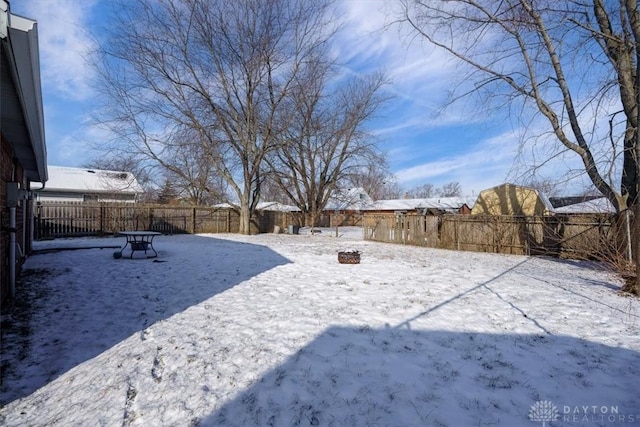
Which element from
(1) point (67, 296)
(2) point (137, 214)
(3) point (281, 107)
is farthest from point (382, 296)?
(3) point (281, 107)

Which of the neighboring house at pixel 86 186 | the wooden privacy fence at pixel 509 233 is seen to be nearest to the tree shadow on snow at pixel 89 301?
the wooden privacy fence at pixel 509 233

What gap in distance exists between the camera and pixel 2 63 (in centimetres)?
233

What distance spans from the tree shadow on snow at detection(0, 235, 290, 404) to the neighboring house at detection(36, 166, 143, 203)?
64.0 ft

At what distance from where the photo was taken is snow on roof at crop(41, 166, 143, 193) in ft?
84.0

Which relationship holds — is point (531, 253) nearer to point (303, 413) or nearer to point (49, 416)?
point (303, 413)

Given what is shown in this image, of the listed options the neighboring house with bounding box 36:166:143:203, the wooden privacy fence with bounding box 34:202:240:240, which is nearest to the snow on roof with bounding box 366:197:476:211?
the wooden privacy fence with bounding box 34:202:240:240

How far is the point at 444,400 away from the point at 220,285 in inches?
181

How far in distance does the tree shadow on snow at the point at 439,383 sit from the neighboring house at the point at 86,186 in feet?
84.3

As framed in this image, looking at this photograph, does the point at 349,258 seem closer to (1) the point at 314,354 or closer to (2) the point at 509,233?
(1) the point at 314,354

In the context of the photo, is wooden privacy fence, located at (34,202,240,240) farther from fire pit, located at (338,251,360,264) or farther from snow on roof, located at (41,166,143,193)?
fire pit, located at (338,251,360,264)

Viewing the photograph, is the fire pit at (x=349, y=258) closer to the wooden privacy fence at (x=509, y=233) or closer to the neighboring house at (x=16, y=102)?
the wooden privacy fence at (x=509, y=233)

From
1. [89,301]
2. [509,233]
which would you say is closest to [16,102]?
[89,301]

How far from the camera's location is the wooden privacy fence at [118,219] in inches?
571

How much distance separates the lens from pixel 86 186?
86.5 feet
